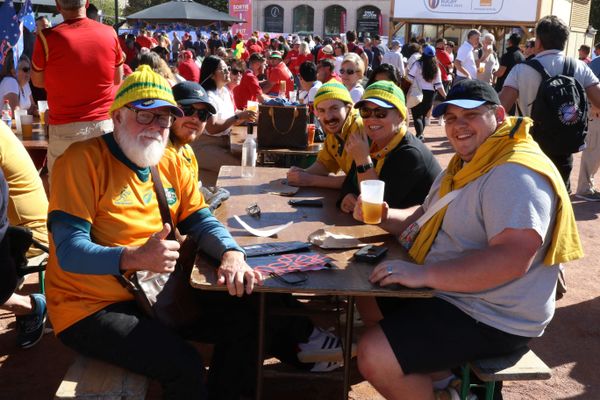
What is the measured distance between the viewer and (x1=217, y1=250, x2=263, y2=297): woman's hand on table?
2189mm

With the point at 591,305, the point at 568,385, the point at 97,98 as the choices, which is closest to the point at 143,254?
the point at 568,385

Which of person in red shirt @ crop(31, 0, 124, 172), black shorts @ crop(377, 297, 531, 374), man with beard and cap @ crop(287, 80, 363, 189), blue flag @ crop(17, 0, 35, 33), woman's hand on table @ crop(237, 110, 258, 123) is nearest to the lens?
black shorts @ crop(377, 297, 531, 374)

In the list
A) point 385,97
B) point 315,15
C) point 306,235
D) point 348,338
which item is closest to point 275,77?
point 385,97

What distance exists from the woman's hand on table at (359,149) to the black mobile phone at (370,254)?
2.35 feet

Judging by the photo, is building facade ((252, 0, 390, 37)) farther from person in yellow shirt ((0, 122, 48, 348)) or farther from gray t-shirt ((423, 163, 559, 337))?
gray t-shirt ((423, 163, 559, 337))

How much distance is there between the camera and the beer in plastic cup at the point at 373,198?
2715 mm

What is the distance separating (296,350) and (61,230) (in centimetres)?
135

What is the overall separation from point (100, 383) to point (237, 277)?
0.59 m

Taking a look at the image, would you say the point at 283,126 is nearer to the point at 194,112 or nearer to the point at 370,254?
the point at 194,112

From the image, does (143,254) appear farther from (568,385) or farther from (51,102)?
(51,102)

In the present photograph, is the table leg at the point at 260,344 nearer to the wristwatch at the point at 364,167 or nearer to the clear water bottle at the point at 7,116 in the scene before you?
the wristwatch at the point at 364,167

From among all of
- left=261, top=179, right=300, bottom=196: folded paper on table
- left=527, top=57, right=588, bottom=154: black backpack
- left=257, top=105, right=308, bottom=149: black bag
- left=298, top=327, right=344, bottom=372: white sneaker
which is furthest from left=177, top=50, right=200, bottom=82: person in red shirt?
left=298, top=327, right=344, bottom=372: white sneaker

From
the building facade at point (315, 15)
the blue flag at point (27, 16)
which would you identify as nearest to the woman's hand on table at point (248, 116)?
the blue flag at point (27, 16)

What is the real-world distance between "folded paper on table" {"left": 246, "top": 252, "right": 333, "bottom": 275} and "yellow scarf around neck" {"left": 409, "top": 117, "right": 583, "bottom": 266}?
432mm
